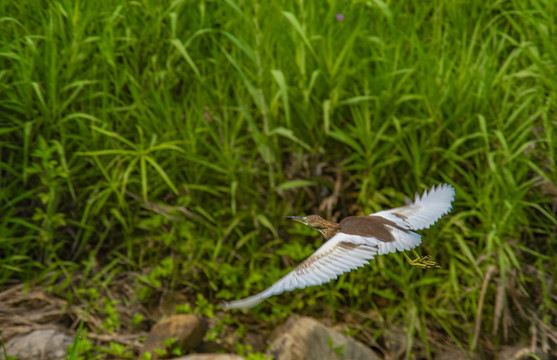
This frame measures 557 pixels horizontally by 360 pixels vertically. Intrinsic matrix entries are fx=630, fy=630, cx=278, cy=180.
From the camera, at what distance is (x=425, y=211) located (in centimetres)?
116

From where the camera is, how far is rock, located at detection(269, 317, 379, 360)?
8.11 feet

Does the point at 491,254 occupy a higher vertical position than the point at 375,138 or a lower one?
lower

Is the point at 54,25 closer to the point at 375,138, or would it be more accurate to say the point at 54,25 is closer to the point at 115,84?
the point at 115,84

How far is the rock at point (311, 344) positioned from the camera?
247 cm

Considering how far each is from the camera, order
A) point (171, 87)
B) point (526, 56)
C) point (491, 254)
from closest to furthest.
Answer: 1. point (491, 254)
2. point (171, 87)
3. point (526, 56)

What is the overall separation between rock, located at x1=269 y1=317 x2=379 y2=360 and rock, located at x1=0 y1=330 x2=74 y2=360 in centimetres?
A: 85

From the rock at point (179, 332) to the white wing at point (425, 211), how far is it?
1.54 metres

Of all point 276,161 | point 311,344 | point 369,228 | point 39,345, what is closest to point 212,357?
point 311,344

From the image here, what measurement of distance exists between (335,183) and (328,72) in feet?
1.55

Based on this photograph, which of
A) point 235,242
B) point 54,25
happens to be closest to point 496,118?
point 235,242

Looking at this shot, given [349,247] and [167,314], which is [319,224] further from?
[167,314]

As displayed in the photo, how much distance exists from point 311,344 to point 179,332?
53 cm

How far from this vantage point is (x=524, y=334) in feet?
8.52

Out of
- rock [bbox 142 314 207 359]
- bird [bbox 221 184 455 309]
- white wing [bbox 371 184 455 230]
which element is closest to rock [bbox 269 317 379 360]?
rock [bbox 142 314 207 359]
